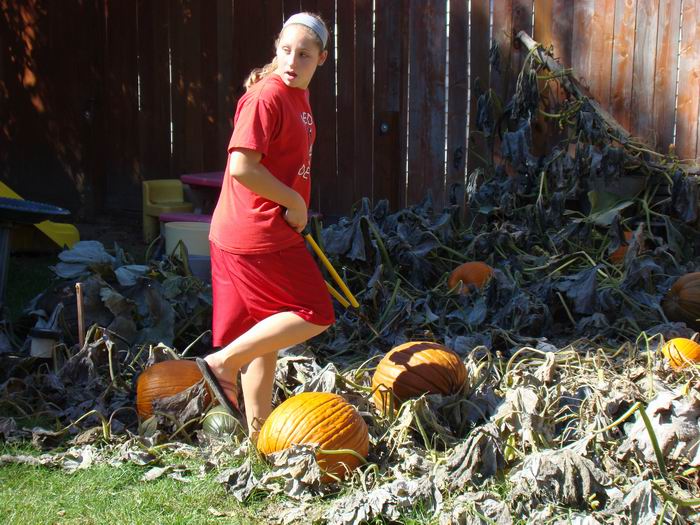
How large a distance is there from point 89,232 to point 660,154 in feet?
17.7

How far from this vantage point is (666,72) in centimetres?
599

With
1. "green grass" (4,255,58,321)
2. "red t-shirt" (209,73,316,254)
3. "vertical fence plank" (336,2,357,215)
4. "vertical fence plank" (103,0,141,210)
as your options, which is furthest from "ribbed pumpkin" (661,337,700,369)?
"vertical fence plank" (103,0,141,210)

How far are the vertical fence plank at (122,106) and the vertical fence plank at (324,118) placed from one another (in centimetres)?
230

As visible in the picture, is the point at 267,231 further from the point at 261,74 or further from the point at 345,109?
the point at 345,109

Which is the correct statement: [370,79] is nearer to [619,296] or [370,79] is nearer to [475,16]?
[475,16]

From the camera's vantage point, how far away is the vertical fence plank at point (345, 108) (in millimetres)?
7496

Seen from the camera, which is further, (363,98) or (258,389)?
(363,98)

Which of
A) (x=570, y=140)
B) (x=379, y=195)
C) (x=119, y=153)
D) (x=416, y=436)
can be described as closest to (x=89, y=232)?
(x=119, y=153)

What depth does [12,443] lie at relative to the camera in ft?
11.5

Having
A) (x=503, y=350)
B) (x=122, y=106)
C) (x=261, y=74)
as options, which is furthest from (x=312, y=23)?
(x=122, y=106)

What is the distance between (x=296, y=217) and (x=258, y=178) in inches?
8.4

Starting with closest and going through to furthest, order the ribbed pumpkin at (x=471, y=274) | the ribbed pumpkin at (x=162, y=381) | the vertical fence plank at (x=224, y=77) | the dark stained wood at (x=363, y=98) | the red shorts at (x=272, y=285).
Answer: the red shorts at (x=272, y=285)
the ribbed pumpkin at (x=162, y=381)
the ribbed pumpkin at (x=471, y=274)
the dark stained wood at (x=363, y=98)
the vertical fence plank at (x=224, y=77)

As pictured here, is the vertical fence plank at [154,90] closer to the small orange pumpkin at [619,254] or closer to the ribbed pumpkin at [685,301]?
the small orange pumpkin at [619,254]

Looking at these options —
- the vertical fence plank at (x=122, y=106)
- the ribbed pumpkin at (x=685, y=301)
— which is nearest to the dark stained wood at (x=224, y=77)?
the vertical fence plank at (x=122, y=106)
